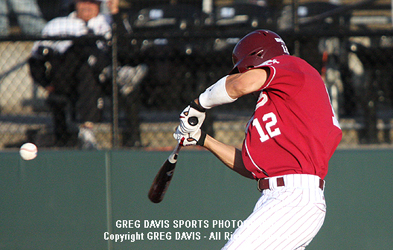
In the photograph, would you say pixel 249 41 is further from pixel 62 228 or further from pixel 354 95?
pixel 354 95

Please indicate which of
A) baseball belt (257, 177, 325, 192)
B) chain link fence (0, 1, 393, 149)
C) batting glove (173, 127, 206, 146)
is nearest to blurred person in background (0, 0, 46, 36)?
chain link fence (0, 1, 393, 149)

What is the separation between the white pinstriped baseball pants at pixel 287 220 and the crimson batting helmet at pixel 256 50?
0.67 m

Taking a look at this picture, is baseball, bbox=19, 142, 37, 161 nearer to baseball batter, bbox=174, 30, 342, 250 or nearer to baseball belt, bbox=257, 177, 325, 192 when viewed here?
baseball batter, bbox=174, 30, 342, 250

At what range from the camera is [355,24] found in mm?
5652

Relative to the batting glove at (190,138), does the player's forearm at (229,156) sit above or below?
below

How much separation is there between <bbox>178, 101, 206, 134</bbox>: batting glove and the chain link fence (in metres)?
1.78

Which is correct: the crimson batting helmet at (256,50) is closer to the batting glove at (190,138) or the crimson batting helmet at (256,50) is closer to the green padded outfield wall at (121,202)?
the batting glove at (190,138)

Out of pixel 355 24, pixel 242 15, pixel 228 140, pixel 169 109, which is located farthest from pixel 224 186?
pixel 355 24

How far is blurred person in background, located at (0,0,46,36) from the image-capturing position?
5.15m

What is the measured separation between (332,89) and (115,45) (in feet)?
7.69

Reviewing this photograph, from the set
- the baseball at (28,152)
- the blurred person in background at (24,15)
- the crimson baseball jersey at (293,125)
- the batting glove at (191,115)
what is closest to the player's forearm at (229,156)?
the batting glove at (191,115)

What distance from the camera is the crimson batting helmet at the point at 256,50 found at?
100 inches

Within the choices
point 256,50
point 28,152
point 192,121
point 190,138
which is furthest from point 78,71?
point 256,50

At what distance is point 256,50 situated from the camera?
2.57m
